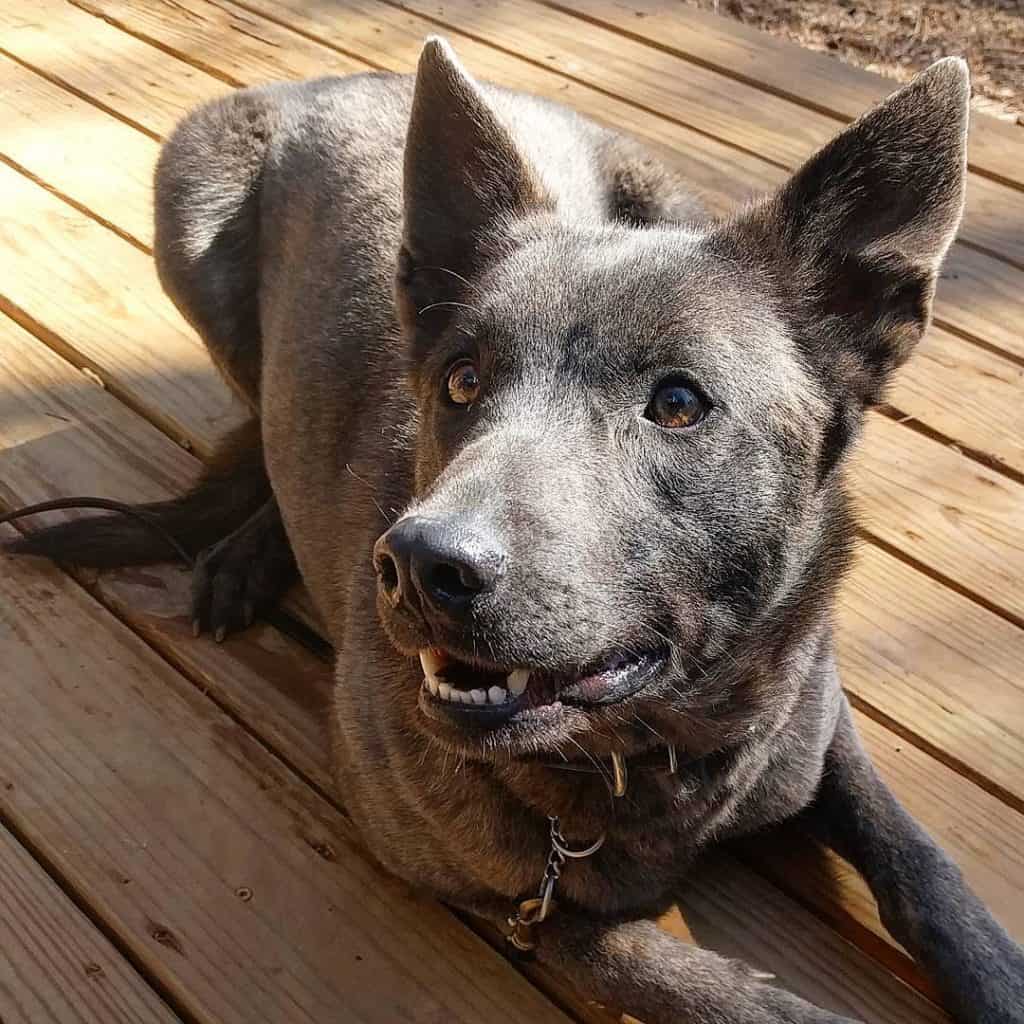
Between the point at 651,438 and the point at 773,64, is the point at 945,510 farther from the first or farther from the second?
the point at 773,64

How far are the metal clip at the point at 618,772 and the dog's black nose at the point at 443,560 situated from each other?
48cm

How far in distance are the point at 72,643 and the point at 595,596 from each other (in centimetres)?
139

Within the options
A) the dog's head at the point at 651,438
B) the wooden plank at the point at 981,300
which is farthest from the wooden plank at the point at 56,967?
the wooden plank at the point at 981,300

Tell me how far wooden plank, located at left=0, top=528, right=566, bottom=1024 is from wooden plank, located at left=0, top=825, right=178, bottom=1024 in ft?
0.12

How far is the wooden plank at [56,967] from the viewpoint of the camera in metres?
2.14

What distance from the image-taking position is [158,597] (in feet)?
9.64

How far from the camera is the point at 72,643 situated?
9.16 feet

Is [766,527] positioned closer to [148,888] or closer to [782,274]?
[782,274]

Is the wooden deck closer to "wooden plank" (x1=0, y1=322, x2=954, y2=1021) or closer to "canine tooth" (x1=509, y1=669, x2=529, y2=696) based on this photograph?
"wooden plank" (x1=0, y1=322, x2=954, y2=1021)

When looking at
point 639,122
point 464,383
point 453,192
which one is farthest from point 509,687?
point 639,122

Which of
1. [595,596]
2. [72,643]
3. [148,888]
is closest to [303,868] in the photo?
[148,888]

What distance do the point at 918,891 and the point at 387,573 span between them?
3.33ft

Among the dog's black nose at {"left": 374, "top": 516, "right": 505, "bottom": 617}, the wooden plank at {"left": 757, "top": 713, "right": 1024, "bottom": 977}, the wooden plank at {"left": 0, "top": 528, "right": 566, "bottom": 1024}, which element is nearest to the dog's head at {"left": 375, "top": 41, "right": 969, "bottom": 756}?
the dog's black nose at {"left": 374, "top": 516, "right": 505, "bottom": 617}

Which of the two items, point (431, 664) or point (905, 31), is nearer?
point (431, 664)
